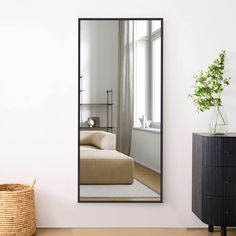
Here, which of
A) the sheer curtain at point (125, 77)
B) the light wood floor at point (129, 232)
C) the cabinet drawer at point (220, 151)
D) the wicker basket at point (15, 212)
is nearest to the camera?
the cabinet drawer at point (220, 151)

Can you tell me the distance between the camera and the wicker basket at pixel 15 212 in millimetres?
3061

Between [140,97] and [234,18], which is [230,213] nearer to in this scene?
[140,97]

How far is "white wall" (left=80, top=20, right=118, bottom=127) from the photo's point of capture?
3.33 m

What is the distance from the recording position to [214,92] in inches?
130

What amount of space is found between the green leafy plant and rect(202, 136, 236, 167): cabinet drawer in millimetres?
291

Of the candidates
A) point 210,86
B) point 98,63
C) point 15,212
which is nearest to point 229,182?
point 210,86

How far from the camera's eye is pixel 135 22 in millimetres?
3340

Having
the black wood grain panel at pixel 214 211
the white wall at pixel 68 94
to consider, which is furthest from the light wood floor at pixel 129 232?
the black wood grain panel at pixel 214 211

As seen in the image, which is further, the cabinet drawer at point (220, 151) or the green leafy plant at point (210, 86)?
the green leafy plant at point (210, 86)

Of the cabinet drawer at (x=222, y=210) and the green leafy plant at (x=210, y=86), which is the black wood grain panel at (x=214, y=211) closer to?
the cabinet drawer at (x=222, y=210)

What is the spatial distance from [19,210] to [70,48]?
1243 millimetres

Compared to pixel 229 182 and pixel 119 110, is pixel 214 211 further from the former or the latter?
pixel 119 110

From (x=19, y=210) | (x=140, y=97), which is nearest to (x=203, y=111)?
(x=140, y=97)

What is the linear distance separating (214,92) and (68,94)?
1.10 meters
